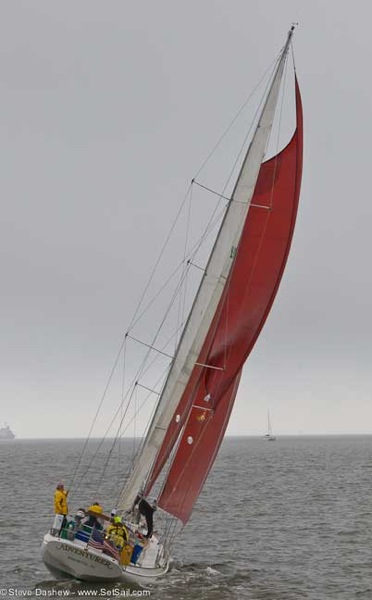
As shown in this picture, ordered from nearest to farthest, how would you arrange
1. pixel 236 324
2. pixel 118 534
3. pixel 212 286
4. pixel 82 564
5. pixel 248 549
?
1. pixel 82 564
2. pixel 118 534
3. pixel 236 324
4. pixel 212 286
5. pixel 248 549

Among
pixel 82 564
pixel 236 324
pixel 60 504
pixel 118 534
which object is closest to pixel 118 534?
pixel 118 534

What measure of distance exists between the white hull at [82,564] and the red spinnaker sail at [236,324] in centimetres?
248

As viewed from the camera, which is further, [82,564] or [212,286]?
[212,286]

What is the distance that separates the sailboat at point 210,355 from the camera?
2156cm

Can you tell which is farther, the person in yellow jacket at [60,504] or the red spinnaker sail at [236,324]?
the person in yellow jacket at [60,504]

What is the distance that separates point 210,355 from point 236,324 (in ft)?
3.83

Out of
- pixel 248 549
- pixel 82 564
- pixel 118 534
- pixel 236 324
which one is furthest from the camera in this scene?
pixel 248 549

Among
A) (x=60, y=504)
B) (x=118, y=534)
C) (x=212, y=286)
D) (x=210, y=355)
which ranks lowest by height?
(x=118, y=534)

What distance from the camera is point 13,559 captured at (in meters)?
27.5

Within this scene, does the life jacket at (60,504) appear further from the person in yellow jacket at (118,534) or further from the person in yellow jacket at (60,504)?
the person in yellow jacket at (118,534)

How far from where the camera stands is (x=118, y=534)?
21.6 metres

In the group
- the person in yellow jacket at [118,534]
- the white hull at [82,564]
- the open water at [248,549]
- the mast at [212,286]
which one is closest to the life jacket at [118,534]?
the person in yellow jacket at [118,534]

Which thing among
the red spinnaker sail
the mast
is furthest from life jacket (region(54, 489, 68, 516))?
the red spinnaker sail

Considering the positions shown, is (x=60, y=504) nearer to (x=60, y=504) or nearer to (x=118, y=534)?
(x=60, y=504)
